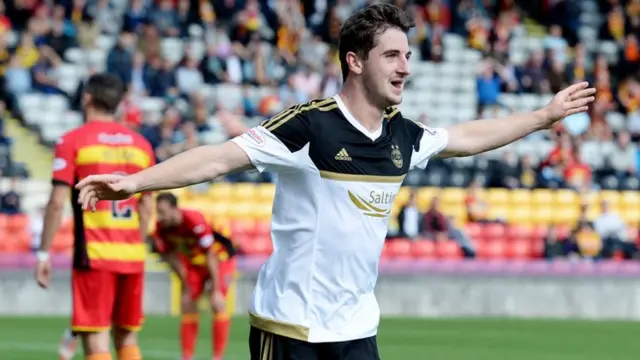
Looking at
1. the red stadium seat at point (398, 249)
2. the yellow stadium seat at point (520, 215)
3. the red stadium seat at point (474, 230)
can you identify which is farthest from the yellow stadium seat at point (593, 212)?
the red stadium seat at point (398, 249)

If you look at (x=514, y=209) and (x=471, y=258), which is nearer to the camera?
(x=471, y=258)

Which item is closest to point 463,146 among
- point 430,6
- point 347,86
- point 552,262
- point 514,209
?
point 347,86

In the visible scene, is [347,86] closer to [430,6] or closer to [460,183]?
[460,183]

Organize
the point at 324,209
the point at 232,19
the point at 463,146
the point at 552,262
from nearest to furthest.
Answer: the point at 324,209, the point at 463,146, the point at 552,262, the point at 232,19

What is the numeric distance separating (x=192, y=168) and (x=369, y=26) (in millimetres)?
963

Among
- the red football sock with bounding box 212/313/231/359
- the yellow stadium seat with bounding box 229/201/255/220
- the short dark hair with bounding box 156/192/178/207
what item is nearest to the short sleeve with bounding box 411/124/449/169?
the short dark hair with bounding box 156/192/178/207

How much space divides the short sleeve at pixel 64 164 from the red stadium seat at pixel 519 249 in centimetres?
1434

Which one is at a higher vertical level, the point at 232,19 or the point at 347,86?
the point at 232,19

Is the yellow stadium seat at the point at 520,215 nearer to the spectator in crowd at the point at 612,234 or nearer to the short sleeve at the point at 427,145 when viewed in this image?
the spectator in crowd at the point at 612,234

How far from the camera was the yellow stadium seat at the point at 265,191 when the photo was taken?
72.7ft

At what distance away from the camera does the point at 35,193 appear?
21.5 metres

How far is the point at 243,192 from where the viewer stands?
22062 millimetres

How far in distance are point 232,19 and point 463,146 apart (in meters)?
19.9

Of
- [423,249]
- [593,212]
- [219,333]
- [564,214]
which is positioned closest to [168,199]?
[219,333]
